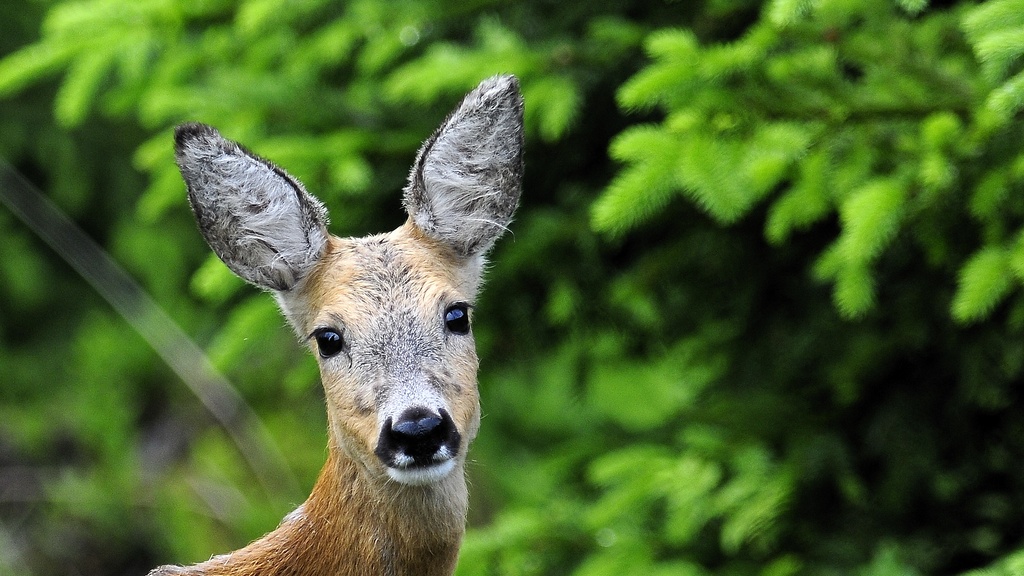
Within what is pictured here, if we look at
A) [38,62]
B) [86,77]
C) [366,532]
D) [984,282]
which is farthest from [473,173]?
[38,62]

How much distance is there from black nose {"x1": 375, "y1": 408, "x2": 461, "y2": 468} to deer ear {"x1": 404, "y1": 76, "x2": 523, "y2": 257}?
0.67m

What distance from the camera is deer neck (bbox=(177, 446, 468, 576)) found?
9.57ft

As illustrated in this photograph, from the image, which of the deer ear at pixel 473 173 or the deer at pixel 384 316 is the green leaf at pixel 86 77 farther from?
the deer ear at pixel 473 173

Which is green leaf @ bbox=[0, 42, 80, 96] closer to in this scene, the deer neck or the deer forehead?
the deer forehead

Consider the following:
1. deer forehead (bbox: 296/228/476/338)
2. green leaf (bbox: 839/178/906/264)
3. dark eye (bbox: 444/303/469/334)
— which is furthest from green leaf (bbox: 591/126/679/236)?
dark eye (bbox: 444/303/469/334)

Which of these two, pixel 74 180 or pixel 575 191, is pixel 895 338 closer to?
pixel 575 191

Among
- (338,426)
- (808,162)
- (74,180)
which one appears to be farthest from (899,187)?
(74,180)

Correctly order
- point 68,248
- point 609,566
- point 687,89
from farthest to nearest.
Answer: point 68,248 → point 609,566 → point 687,89

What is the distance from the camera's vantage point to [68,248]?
24.2 ft

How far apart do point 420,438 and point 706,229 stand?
102 inches

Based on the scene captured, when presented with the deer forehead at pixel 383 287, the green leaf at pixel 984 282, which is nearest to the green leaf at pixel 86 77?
the deer forehead at pixel 383 287

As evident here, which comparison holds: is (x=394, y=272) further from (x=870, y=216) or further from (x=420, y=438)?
(x=870, y=216)

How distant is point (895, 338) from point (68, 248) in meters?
4.98

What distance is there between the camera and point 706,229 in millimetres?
4984
